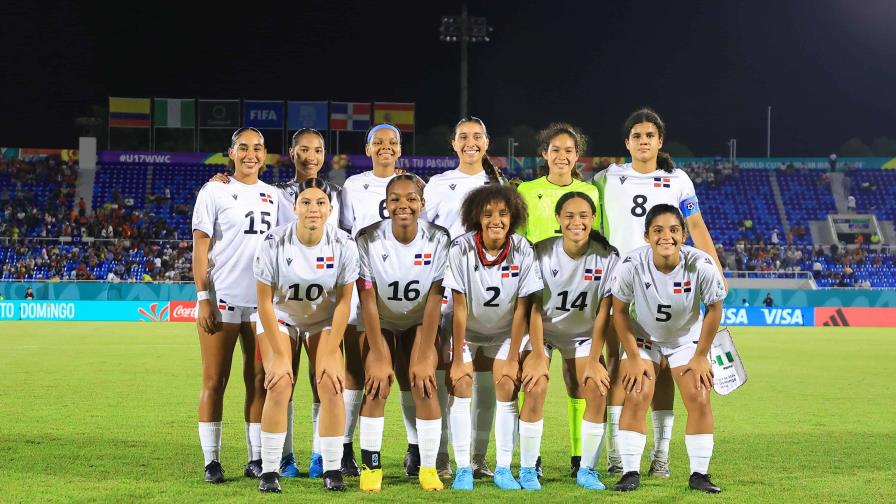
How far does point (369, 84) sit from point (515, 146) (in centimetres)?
1446

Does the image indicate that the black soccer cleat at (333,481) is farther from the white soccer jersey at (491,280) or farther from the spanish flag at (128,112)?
the spanish flag at (128,112)

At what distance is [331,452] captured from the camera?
6.16 metres

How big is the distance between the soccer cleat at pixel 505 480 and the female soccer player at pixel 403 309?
1.30 feet

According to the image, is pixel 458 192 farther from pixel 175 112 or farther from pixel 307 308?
pixel 175 112

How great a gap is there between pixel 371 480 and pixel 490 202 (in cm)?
196

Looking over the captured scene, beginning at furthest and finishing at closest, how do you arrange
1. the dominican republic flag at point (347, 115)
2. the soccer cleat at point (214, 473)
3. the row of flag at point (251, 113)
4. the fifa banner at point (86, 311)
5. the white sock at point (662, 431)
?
the dominican republic flag at point (347, 115), the row of flag at point (251, 113), the fifa banner at point (86, 311), the white sock at point (662, 431), the soccer cleat at point (214, 473)

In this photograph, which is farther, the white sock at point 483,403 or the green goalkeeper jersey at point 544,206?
the green goalkeeper jersey at point 544,206

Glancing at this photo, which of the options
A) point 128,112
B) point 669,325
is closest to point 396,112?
point 128,112

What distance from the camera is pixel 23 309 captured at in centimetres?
2898

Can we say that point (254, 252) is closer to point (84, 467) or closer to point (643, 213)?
point (84, 467)

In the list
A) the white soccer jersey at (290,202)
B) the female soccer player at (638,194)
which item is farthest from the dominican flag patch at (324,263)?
the female soccer player at (638,194)

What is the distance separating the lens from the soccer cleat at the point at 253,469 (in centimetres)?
659

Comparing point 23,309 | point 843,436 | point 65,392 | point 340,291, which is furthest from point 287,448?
point 23,309

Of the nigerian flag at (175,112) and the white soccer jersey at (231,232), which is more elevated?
the nigerian flag at (175,112)
